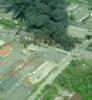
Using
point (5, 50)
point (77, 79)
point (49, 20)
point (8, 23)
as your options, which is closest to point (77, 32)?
point (49, 20)

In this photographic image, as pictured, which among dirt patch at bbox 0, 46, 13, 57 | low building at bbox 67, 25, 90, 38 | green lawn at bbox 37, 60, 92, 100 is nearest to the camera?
green lawn at bbox 37, 60, 92, 100

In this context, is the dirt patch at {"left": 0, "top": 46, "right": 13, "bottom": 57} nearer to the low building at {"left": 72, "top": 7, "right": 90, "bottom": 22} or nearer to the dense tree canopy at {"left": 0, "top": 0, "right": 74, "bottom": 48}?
the dense tree canopy at {"left": 0, "top": 0, "right": 74, "bottom": 48}

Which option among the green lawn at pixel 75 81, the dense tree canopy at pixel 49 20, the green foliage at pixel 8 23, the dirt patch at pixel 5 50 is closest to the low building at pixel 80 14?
the dense tree canopy at pixel 49 20

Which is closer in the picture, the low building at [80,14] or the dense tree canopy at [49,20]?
A: the dense tree canopy at [49,20]

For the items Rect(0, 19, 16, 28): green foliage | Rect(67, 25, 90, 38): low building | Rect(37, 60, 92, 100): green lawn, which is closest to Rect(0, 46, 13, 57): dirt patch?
Rect(0, 19, 16, 28): green foliage

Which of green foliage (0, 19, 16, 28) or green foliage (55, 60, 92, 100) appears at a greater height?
green foliage (0, 19, 16, 28)

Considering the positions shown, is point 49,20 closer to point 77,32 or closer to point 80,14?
point 77,32

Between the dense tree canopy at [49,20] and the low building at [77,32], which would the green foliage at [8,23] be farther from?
the low building at [77,32]

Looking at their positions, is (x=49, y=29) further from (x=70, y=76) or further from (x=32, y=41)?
(x=70, y=76)

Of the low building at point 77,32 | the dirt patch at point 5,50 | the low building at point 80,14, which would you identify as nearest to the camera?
the dirt patch at point 5,50

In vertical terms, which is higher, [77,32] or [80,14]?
[80,14]

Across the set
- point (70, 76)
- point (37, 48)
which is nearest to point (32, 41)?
point (37, 48)
